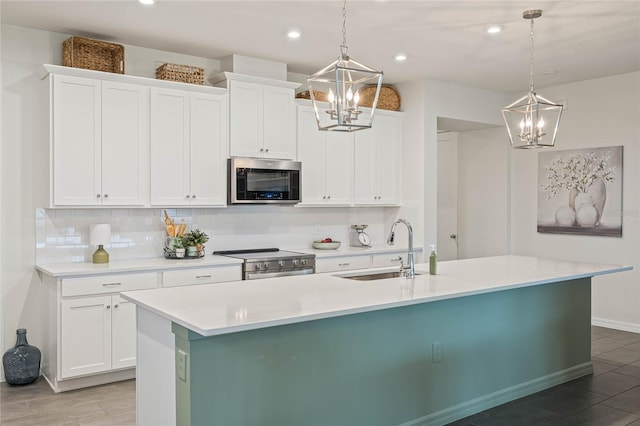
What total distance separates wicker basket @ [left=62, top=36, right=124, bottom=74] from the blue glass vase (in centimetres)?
210

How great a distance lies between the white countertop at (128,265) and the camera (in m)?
4.03

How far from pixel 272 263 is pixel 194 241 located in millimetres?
712

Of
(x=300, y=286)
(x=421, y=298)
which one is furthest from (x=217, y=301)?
(x=421, y=298)

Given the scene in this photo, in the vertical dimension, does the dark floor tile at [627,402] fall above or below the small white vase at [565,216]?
below

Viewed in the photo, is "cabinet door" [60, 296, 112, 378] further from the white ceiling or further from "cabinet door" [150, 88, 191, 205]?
the white ceiling

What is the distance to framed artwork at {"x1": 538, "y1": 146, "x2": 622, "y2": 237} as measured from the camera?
5.99 meters

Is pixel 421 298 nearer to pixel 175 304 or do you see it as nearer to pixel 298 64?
pixel 175 304

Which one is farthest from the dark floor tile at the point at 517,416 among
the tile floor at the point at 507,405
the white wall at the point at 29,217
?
the white wall at the point at 29,217

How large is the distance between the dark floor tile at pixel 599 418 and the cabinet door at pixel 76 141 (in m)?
3.71

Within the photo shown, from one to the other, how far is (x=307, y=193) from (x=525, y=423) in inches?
118

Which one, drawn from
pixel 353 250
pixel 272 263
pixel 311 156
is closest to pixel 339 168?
pixel 311 156

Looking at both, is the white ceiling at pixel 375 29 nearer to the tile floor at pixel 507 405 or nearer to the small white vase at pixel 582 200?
the small white vase at pixel 582 200

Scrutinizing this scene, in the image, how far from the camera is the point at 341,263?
5539 millimetres

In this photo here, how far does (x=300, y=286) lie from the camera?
10.6 feet
